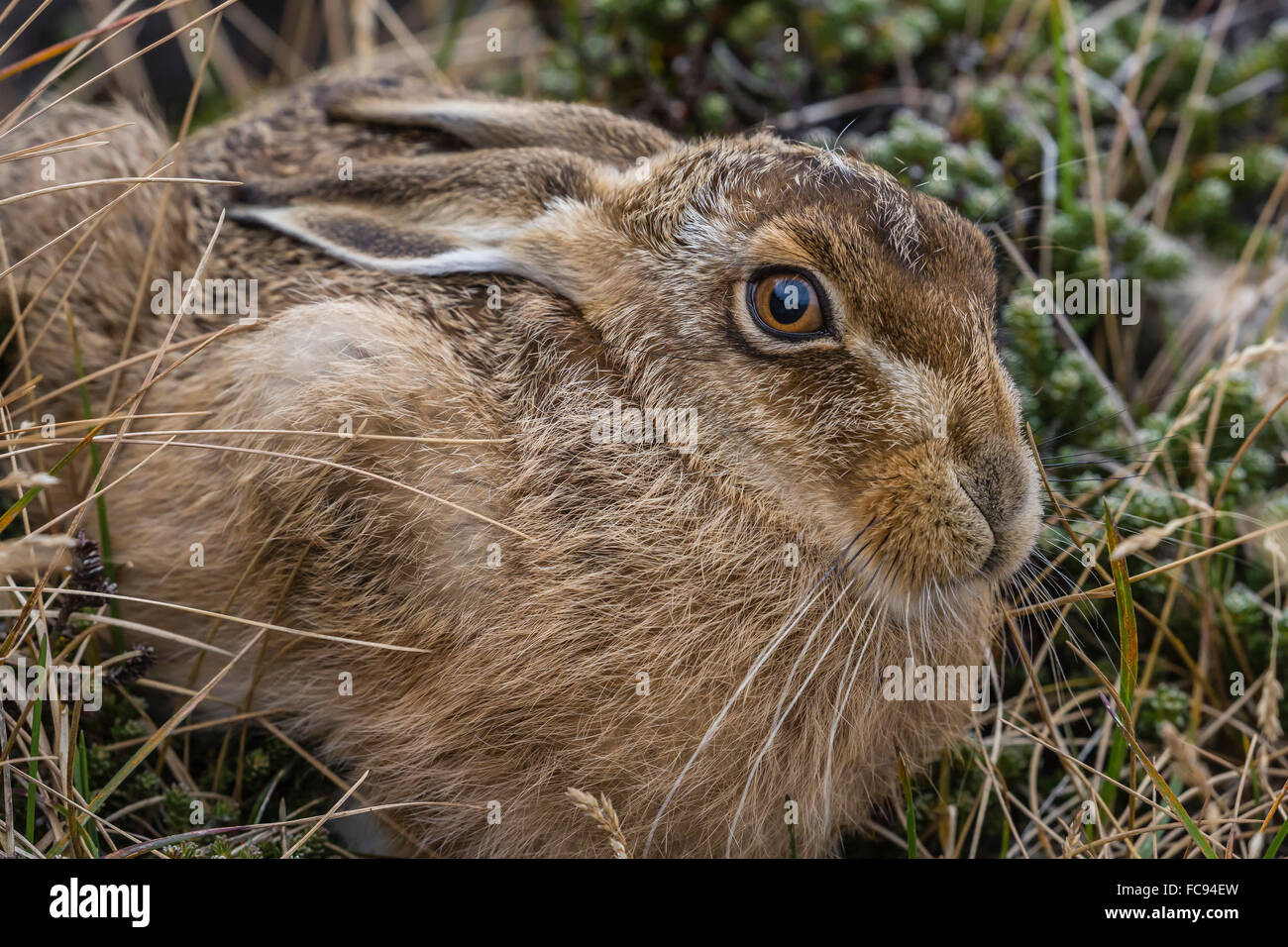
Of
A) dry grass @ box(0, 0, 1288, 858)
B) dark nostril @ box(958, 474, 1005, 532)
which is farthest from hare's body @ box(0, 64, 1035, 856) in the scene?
dry grass @ box(0, 0, 1288, 858)

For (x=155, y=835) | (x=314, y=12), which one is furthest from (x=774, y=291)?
(x=314, y=12)

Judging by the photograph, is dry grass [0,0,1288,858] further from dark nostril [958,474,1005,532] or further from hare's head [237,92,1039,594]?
hare's head [237,92,1039,594]

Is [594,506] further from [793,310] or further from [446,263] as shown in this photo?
[446,263]

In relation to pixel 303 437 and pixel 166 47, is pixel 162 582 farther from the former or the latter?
pixel 166 47

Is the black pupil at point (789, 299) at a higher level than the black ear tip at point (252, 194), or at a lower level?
lower

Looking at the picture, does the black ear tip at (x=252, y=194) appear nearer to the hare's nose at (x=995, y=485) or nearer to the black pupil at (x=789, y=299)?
the black pupil at (x=789, y=299)

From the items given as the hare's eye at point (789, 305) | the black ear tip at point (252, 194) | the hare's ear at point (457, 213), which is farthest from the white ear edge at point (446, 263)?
the hare's eye at point (789, 305)
